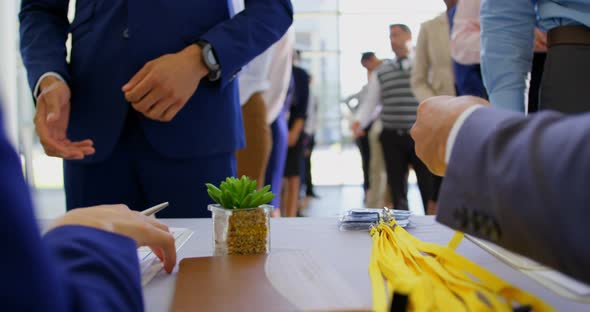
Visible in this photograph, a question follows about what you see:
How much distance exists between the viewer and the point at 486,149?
549 mm

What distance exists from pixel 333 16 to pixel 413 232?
9238 millimetres

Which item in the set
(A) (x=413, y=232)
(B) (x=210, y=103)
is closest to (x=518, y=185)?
(A) (x=413, y=232)

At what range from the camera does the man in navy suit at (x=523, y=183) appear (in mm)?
462

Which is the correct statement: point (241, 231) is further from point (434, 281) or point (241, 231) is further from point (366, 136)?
point (366, 136)

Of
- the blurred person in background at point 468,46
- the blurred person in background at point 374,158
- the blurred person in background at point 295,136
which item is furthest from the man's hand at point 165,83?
the blurred person in background at point 374,158

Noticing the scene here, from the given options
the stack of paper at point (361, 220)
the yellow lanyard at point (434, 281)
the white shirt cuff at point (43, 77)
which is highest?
the white shirt cuff at point (43, 77)

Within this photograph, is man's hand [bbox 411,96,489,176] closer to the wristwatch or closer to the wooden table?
the wooden table

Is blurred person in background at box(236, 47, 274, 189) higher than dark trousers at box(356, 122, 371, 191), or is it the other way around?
blurred person in background at box(236, 47, 274, 189)

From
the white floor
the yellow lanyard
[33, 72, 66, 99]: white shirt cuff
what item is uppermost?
[33, 72, 66, 99]: white shirt cuff

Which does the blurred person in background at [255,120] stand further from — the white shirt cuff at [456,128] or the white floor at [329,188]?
the white shirt cuff at [456,128]

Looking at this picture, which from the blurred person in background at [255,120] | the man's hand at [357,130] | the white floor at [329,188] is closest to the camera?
the blurred person in background at [255,120]

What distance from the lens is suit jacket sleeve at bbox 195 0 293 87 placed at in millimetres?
1281

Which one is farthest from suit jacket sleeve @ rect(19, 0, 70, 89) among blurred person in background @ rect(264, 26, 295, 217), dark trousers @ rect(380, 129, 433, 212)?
dark trousers @ rect(380, 129, 433, 212)

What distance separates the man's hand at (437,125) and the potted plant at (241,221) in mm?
261
